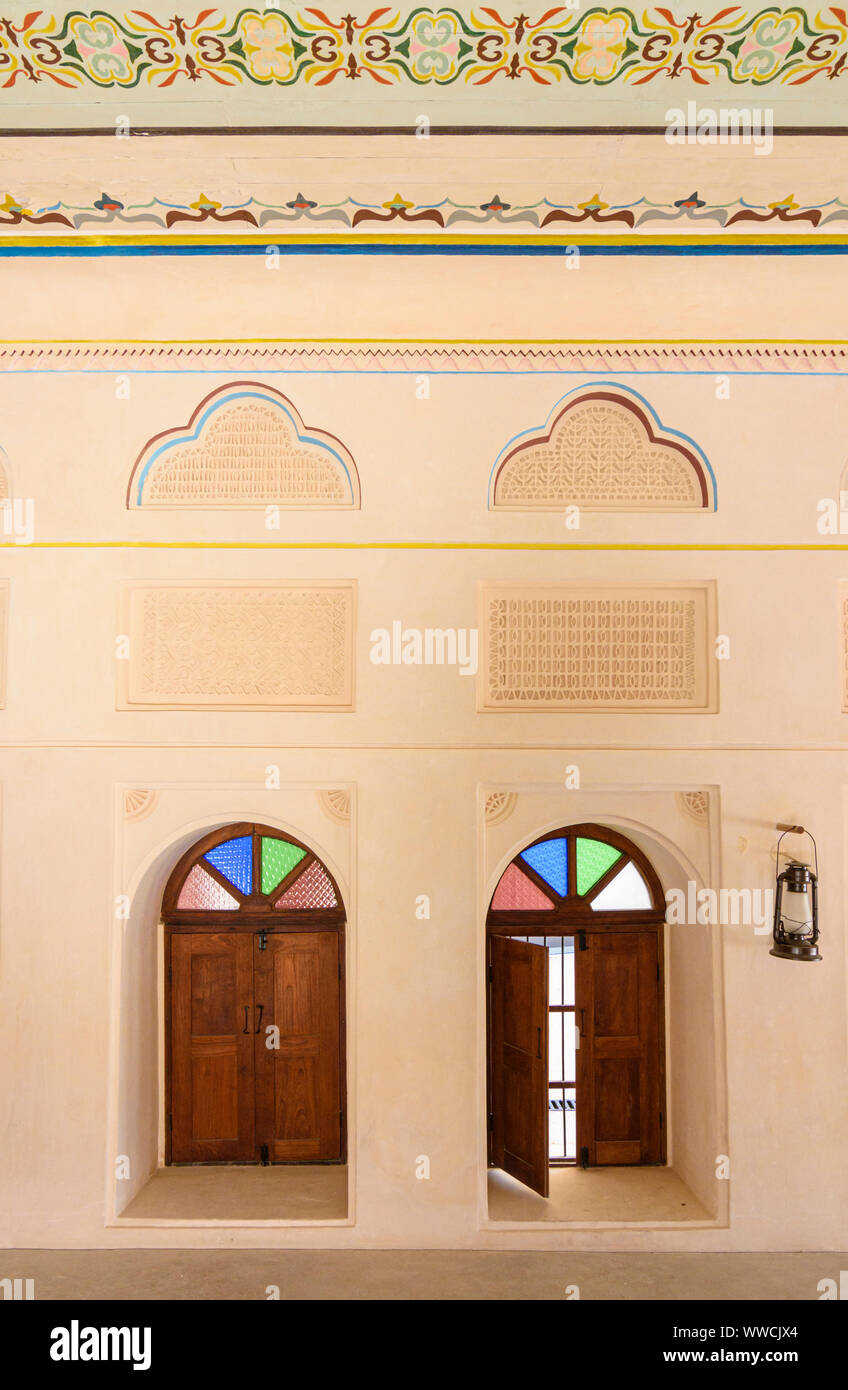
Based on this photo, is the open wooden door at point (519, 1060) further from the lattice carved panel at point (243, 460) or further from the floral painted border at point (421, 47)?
the floral painted border at point (421, 47)

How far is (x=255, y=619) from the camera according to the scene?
377cm

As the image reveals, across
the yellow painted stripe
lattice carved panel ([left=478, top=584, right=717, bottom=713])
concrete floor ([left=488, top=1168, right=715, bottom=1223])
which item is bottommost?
concrete floor ([left=488, top=1168, right=715, bottom=1223])

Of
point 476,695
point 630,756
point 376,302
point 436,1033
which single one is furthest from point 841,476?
point 436,1033

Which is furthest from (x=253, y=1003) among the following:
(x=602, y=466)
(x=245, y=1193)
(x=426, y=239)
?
(x=426, y=239)

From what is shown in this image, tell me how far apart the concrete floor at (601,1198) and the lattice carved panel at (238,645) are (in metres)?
2.42

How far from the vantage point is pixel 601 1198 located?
3875 millimetres

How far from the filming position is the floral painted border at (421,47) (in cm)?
269

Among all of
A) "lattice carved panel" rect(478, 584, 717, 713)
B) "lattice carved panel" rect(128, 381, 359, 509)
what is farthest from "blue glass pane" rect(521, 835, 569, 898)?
"lattice carved panel" rect(128, 381, 359, 509)

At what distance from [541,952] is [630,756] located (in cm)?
101

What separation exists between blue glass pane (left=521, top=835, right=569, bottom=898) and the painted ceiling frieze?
9.31 feet

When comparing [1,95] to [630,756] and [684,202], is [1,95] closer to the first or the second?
[684,202]

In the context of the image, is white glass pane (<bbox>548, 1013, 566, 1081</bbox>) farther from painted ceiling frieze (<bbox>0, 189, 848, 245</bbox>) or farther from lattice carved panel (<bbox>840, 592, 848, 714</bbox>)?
painted ceiling frieze (<bbox>0, 189, 848, 245</bbox>)

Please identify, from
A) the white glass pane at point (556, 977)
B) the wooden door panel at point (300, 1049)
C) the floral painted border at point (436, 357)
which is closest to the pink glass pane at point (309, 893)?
the wooden door panel at point (300, 1049)

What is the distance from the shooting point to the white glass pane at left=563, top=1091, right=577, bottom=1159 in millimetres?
4234
